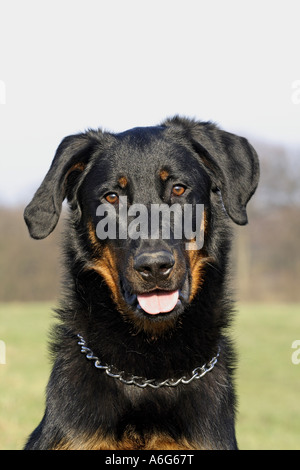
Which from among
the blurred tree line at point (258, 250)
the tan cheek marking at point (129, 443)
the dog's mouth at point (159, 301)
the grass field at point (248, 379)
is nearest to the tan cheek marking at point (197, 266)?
the dog's mouth at point (159, 301)

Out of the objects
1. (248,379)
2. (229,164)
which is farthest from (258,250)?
(229,164)

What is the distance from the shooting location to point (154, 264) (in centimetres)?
372

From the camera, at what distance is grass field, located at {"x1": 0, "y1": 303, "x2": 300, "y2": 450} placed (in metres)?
8.91

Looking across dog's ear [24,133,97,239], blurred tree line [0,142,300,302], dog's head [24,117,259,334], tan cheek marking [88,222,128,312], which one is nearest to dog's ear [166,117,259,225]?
dog's head [24,117,259,334]

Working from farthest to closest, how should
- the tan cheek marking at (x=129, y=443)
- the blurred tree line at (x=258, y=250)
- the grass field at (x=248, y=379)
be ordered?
the blurred tree line at (x=258, y=250) < the grass field at (x=248, y=379) < the tan cheek marking at (x=129, y=443)

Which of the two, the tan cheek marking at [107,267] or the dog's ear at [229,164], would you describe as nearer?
the tan cheek marking at [107,267]

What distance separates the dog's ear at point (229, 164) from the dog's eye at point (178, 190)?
0.29m

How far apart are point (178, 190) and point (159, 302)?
2.42ft

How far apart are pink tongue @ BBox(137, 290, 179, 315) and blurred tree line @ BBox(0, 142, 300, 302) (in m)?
28.5

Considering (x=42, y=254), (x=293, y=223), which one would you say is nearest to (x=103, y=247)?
(x=42, y=254)

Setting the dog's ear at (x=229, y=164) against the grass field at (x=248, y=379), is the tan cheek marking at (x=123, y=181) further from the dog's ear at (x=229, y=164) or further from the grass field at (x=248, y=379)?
the grass field at (x=248, y=379)

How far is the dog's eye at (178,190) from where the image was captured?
4.13 metres

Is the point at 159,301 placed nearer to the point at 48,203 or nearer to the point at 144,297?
the point at 144,297

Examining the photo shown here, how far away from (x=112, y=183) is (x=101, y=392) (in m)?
1.31
